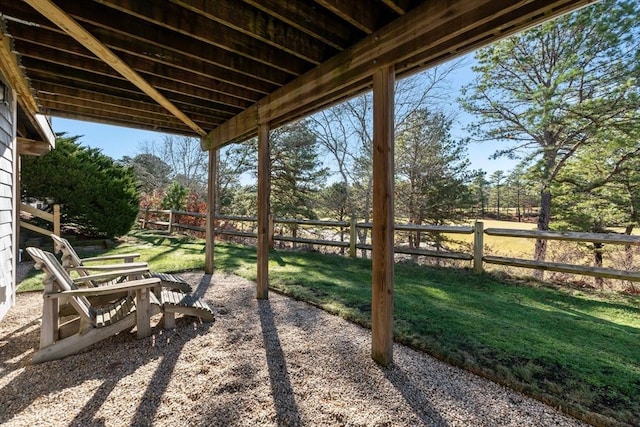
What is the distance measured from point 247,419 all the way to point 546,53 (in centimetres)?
1060

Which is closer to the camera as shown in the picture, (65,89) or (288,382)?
(288,382)

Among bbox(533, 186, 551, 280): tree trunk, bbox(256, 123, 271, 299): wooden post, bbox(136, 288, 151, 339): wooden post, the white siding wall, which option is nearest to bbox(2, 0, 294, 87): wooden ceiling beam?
bbox(256, 123, 271, 299): wooden post

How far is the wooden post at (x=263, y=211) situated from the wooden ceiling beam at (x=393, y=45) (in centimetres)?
36

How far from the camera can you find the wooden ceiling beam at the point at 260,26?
1954mm

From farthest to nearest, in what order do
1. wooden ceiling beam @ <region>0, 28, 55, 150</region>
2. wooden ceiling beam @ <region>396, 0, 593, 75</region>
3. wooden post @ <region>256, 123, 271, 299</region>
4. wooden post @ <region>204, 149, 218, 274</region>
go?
wooden post @ <region>204, 149, 218, 274</region>
wooden post @ <region>256, 123, 271, 299</region>
wooden ceiling beam @ <region>0, 28, 55, 150</region>
wooden ceiling beam @ <region>396, 0, 593, 75</region>

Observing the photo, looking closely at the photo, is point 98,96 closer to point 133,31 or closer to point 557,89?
point 133,31

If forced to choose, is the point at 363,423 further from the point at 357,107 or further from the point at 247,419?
the point at 357,107

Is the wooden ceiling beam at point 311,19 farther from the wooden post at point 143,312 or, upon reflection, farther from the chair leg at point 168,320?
the chair leg at point 168,320

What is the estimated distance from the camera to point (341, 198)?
12.1m

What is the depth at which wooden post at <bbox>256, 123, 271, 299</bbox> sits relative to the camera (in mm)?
3910

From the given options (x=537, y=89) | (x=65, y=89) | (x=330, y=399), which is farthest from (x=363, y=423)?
(x=537, y=89)

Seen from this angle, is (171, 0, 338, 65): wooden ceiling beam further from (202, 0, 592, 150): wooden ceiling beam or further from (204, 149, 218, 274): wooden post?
(204, 149, 218, 274): wooden post

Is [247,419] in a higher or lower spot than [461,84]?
lower

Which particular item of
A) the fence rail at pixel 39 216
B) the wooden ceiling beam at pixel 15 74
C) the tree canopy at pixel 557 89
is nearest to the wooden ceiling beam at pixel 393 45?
the wooden ceiling beam at pixel 15 74
